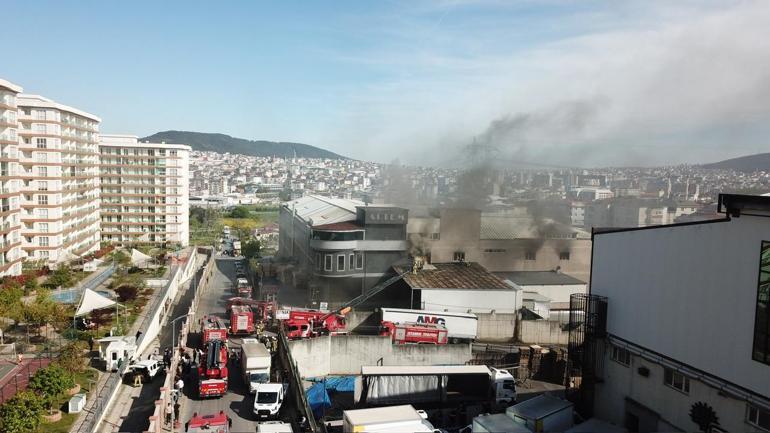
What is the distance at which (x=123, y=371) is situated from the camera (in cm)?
1454

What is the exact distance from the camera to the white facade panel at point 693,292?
9.31m

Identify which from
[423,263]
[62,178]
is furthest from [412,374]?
[62,178]

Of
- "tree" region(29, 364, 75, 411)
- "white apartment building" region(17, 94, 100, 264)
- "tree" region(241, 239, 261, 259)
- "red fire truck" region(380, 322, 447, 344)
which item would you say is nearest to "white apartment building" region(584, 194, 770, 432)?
"red fire truck" region(380, 322, 447, 344)

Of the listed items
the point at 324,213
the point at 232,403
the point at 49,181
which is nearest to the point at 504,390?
the point at 232,403

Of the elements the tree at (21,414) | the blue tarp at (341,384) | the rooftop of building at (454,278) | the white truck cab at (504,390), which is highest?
the rooftop of building at (454,278)

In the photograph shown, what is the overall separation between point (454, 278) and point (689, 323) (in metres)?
11.3

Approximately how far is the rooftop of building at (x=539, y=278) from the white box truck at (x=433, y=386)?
12220mm

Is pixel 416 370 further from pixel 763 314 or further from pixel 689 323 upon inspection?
pixel 763 314

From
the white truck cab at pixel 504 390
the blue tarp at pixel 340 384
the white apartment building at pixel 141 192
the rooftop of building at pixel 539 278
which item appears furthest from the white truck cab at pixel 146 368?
the white apartment building at pixel 141 192

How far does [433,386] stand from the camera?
13.0 metres

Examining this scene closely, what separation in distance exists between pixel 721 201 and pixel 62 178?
33.3 metres

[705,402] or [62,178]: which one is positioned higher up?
[62,178]

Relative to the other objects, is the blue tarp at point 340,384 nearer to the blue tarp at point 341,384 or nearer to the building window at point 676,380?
the blue tarp at point 341,384

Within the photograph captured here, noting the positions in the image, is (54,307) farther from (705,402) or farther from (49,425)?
(705,402)
